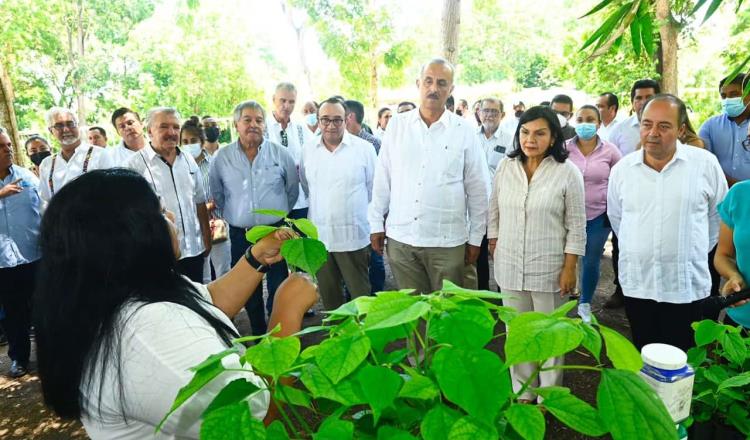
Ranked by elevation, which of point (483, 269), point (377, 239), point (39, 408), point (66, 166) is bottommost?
point (39, 408)

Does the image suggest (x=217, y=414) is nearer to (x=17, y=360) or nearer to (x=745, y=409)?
(x=745, y=409)

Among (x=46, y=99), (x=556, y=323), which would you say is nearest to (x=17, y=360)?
(x=556, y=323)

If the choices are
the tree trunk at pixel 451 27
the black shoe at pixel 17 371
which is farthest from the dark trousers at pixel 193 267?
the tree trunk at pixel 451 27

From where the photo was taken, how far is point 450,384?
0.63 metres

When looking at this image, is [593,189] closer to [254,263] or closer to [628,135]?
[628,135]

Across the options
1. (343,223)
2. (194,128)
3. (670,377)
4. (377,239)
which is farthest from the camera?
(194,128)

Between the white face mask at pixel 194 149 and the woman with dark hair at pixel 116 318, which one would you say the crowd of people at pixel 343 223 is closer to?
the woman with dark hair at pixel 116 318

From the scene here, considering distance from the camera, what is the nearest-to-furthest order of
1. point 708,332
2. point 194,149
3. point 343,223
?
point 708,332 → point 343,223 → point 194,149

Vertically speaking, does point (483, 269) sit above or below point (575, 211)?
below

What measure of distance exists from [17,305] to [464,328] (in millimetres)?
4526

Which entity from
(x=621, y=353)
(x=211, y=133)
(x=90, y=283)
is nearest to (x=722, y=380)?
(x=621, y=353)

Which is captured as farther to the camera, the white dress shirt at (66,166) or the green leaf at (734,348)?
the white dress shirt at (66,166)

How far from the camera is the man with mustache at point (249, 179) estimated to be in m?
4.15

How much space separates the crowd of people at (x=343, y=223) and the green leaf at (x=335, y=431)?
42 centimetres
